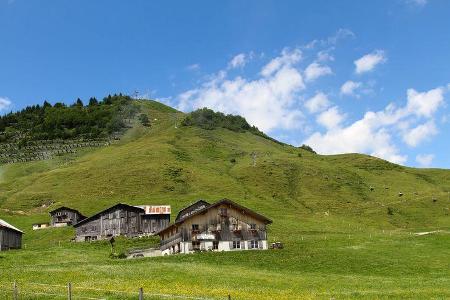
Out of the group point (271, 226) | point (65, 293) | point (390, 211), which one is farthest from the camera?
point (390, 211)

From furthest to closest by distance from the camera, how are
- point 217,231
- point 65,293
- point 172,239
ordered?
point 172,239 → point 217,231 → point 65,293

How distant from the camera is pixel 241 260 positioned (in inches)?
2502

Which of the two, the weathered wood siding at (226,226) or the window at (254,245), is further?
the window at (254,245)

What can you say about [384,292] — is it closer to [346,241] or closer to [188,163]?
[346,241]

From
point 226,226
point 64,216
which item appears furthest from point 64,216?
point 226,226

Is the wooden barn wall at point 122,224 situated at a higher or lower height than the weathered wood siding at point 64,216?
lower

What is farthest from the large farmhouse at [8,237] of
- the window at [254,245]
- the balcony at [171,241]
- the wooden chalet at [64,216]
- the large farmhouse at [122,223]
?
the window at [254,245]

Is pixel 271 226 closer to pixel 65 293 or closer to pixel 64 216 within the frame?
pixel 64 216

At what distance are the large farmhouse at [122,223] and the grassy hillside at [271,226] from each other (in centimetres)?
597

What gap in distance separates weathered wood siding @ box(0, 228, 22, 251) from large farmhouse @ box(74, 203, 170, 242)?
53.1ft

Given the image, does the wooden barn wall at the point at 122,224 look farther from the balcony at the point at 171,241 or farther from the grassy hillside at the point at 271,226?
the balcony at the point at 171,241

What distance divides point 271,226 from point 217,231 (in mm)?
27833

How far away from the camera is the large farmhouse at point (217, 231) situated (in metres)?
76.8

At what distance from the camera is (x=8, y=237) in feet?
285
